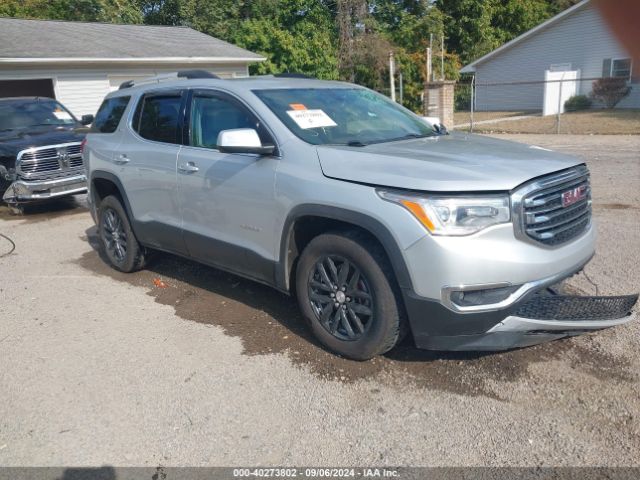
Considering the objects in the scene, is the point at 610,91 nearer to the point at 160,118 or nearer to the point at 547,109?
the point at 547,109

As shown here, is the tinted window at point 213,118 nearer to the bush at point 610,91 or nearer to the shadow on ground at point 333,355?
the shadow on ground at point 333,355

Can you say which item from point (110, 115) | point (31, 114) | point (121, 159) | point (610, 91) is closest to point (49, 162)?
point (31, 114)

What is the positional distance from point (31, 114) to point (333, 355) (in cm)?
945

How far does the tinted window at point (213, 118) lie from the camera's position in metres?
4.33

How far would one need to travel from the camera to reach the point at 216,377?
3775 mm

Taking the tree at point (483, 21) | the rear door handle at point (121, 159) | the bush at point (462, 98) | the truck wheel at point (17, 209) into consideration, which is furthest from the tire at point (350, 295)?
the tree at point (483, 21)

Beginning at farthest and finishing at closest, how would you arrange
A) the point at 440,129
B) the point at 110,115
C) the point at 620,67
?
the point at 620,67 < the point at 110,115 < the point at 440,129

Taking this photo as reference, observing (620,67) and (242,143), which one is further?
(620,67)

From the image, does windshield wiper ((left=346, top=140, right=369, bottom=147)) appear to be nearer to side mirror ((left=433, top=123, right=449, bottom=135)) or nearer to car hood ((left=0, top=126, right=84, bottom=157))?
side mirror ((left=433, top=123, right=449, bottom=135))

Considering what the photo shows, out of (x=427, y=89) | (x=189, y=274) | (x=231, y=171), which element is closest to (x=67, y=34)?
(x=427, y=89)

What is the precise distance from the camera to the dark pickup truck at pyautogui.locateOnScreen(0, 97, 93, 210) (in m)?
9.39

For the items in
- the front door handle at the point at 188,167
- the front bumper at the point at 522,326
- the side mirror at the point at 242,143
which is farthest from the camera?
the front door handle at the point at 188,167

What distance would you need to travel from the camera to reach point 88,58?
16562 mm

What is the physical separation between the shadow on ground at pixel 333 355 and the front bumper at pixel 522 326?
0.96 ft
